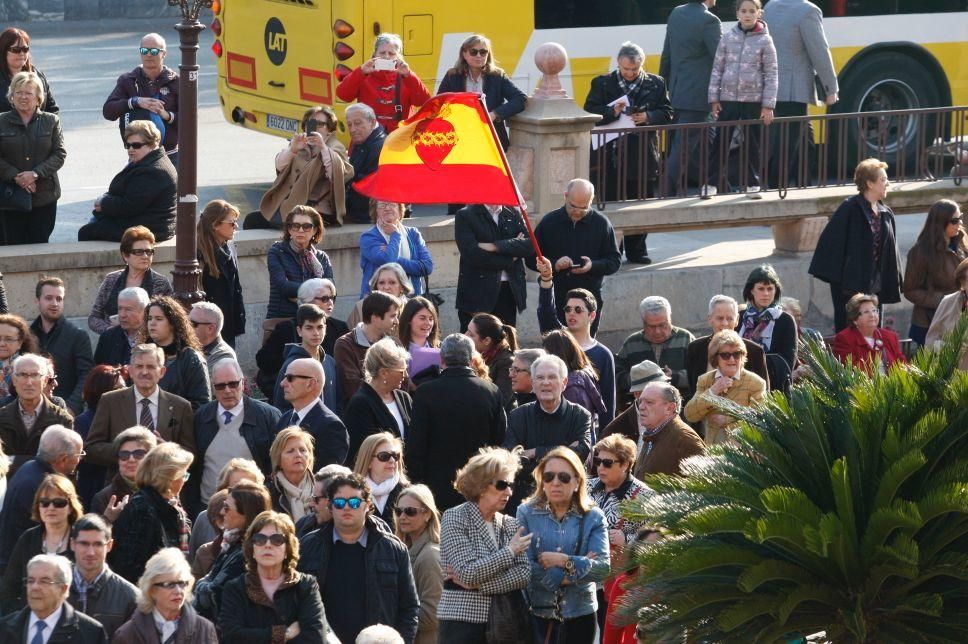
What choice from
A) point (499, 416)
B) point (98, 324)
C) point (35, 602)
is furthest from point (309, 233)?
point (35, 602)

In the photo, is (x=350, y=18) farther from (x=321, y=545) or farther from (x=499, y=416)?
(x=321, y=545)

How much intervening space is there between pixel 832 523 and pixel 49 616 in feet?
11.8

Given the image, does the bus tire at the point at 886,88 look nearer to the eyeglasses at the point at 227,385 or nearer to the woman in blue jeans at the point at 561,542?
the eyeglasses at the point at 227,385

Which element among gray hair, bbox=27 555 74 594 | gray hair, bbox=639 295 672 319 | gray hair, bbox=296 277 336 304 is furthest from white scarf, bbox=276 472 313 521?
gray hair, bbox=639 295 672 319

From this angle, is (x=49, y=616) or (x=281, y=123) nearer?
(x=49, y=616)

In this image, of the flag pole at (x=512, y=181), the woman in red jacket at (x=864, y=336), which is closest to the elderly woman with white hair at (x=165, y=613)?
the flag pole at (x=512, y=181)

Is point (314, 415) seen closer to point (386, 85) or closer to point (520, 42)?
point (386, 85)

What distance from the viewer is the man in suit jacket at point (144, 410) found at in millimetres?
10914

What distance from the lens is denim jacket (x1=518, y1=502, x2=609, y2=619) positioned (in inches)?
372

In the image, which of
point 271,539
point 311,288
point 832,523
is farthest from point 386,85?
point 832,523

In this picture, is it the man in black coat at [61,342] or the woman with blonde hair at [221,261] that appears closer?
the man in black coat at [61,342]

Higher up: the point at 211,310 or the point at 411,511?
the point at 211,310

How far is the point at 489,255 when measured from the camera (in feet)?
46.1

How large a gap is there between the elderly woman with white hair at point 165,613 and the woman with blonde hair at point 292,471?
1.44 m
